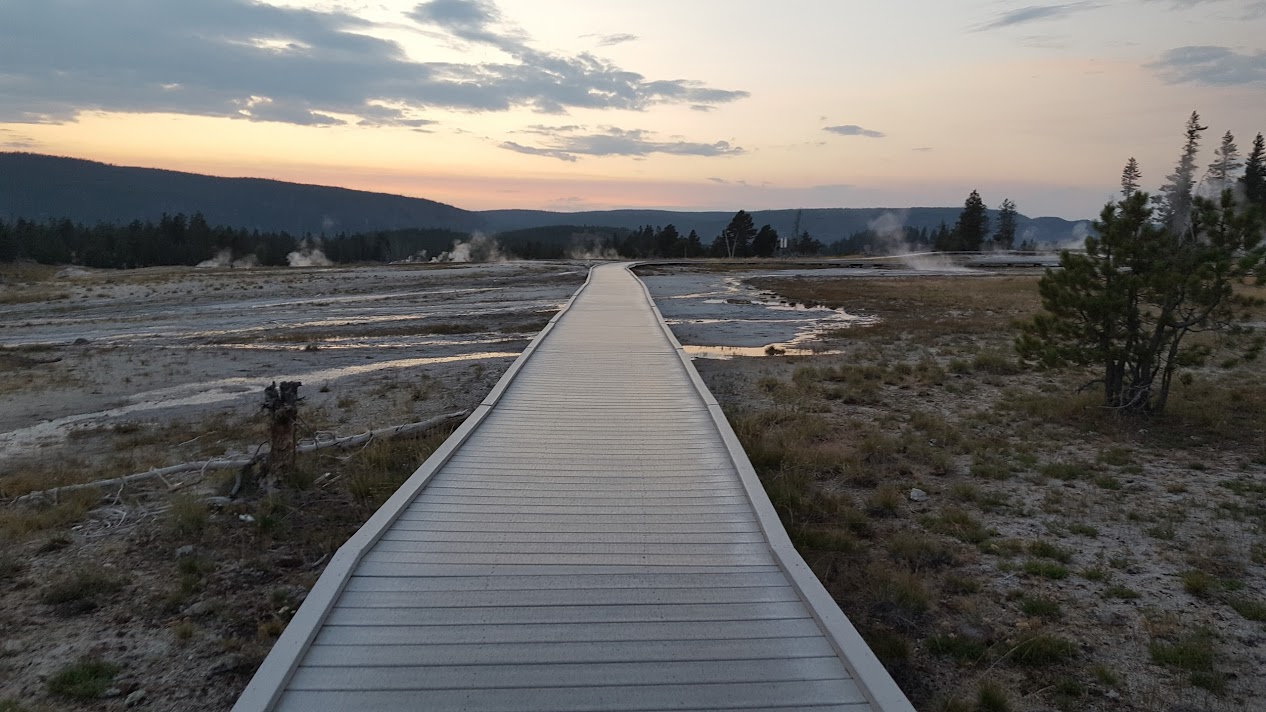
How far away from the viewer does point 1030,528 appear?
235 inches

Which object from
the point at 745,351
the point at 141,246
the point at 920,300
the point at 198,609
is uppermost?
the point at 920,300

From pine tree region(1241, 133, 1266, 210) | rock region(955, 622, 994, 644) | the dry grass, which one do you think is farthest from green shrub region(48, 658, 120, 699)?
pine tree region(1241, 133, 1266, 210)

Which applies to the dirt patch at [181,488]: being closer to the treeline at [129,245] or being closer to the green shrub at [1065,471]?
the green shrub at [1065,471]

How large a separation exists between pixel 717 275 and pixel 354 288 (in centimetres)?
1964

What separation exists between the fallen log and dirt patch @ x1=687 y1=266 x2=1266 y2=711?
142 inches

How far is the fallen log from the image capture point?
6617mm

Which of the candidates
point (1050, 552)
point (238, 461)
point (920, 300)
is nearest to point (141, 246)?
point (920, 300)

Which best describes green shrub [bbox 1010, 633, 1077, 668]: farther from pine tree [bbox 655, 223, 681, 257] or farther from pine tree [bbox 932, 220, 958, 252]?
pine tree [bbox 932, 220, 958, 252]

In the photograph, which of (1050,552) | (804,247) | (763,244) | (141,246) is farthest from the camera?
(804,247)

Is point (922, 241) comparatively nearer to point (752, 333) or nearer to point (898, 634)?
point (752, 333)

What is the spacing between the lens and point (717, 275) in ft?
143

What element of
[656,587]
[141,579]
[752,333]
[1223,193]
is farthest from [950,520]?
[752,333]

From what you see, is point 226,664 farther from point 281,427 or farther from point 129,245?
point 129,245

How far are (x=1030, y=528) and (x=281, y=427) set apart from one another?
6.37 metres
